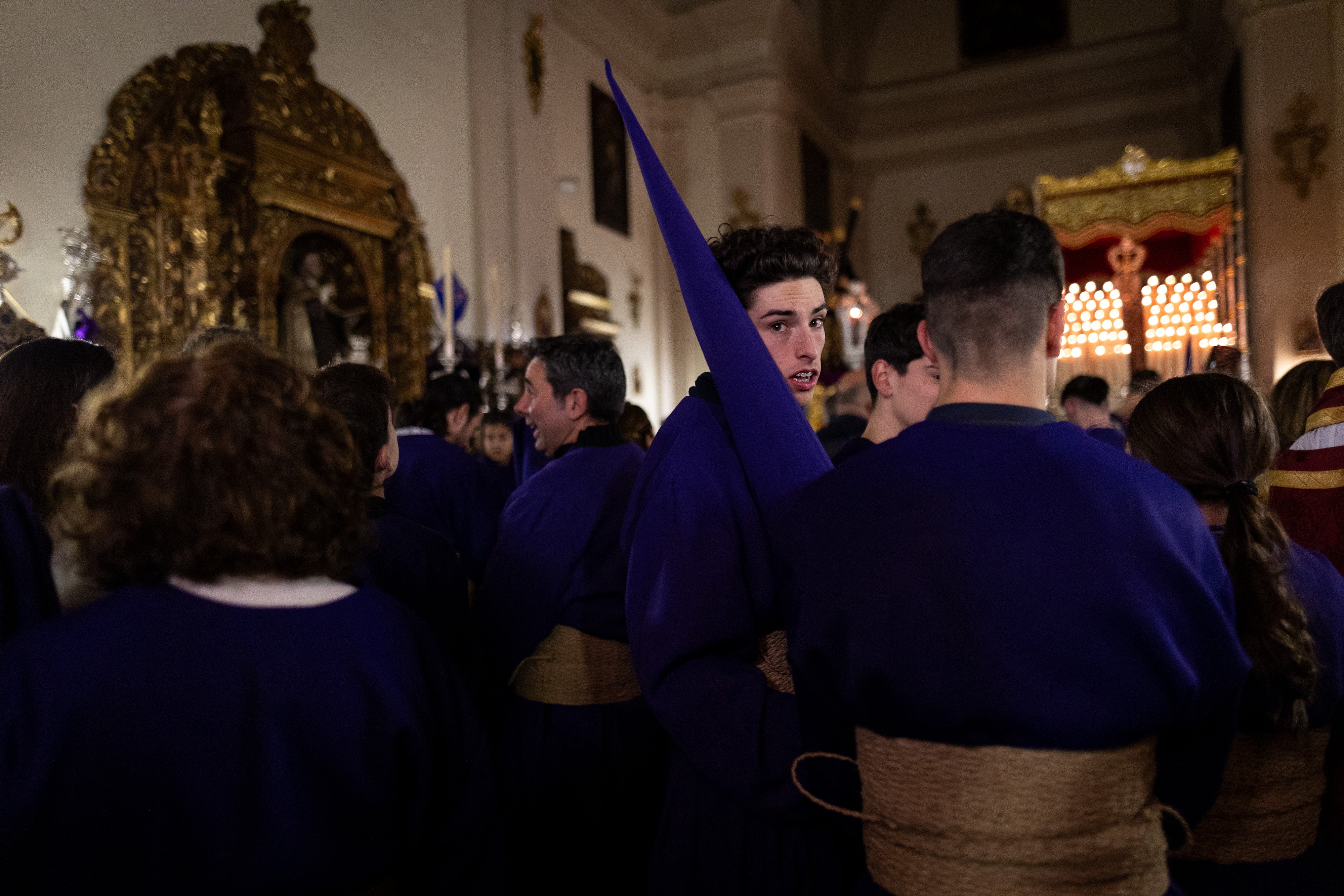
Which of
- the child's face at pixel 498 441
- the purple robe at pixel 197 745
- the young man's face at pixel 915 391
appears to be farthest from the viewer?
the child's face at pixel 498 441

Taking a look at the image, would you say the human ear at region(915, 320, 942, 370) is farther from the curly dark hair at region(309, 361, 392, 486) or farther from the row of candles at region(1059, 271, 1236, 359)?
the row of candles at region(1059, 271, 1236, 359)

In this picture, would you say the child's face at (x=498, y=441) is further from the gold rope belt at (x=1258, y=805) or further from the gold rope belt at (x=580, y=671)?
the gold rope belt at (x=1258, y=805)

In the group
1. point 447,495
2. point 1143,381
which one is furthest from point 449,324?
point 1143,381

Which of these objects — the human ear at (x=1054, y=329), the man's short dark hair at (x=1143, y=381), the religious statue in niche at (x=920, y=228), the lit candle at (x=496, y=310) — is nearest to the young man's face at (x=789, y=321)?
the human ear at (x=1054, y=329)

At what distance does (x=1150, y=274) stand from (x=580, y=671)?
31.6 ft

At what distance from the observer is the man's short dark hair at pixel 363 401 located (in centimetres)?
207

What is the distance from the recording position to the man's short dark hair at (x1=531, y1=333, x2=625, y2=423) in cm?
277

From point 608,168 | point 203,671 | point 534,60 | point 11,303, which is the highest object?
point 534,60

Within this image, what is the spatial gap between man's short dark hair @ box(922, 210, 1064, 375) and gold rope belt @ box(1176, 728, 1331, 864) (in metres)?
0.91

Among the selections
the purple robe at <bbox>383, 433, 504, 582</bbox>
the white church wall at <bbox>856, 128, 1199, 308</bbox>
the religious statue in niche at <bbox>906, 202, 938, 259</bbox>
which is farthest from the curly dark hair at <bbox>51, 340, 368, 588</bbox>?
the religious statue in niche at <bbox>906, 202, 938, 259</bbox>

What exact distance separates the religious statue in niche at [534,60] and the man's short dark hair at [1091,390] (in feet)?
20.2

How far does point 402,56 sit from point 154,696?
24.3 feet

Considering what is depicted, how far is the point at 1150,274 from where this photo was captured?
391 inches

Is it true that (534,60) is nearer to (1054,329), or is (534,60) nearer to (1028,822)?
(1054,329)
